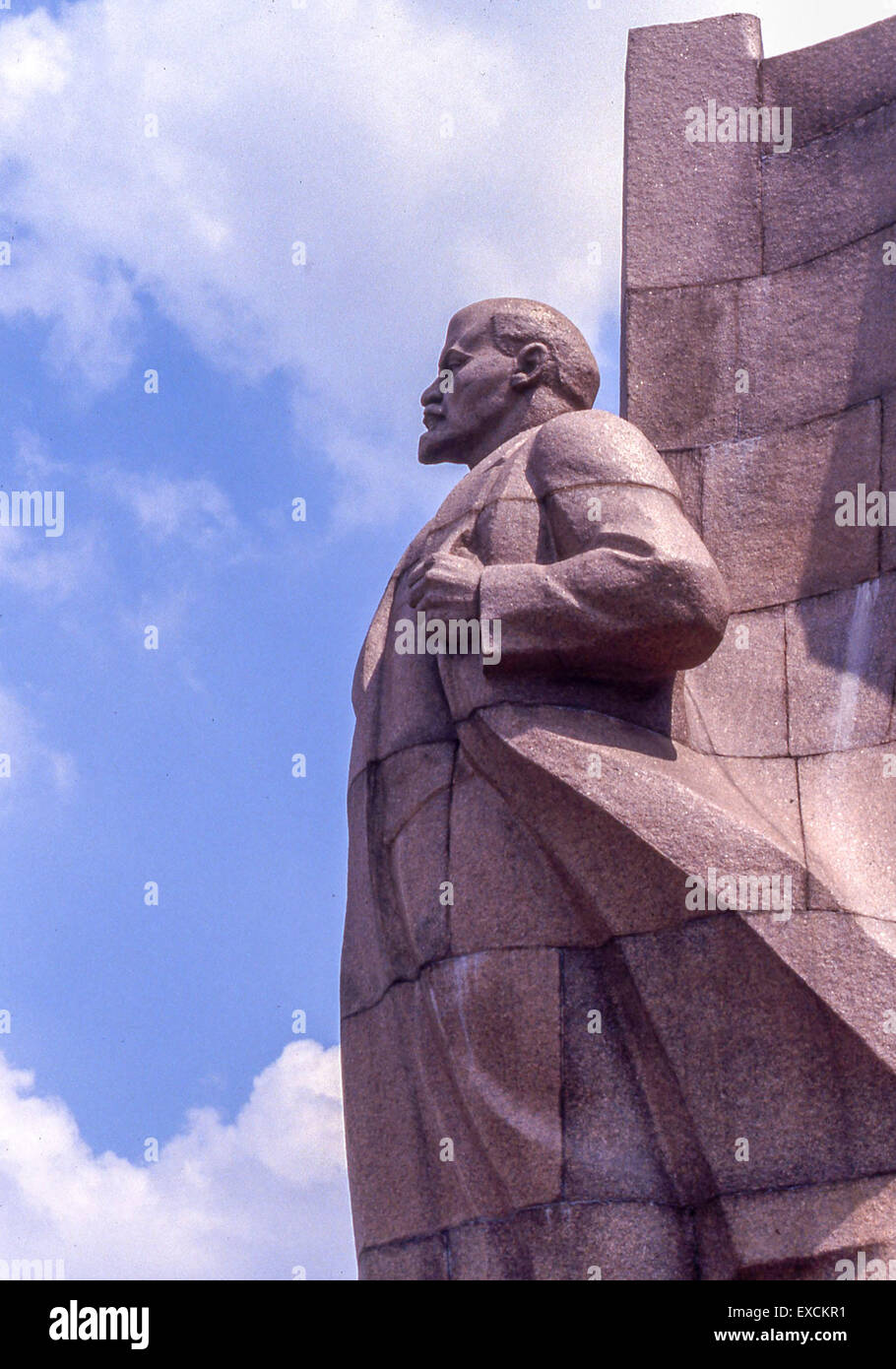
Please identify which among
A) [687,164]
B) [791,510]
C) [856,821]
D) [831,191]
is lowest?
[856,821]

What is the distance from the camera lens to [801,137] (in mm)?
11609

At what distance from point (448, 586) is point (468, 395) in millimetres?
1616

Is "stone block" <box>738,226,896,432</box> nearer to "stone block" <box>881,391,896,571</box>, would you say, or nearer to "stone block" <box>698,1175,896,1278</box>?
"stone block" <box>881,391,896,571</box>

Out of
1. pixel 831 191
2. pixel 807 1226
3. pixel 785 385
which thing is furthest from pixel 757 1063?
pixel 831 191

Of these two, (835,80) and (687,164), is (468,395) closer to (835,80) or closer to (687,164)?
(687,164)

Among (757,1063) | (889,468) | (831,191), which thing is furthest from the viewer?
(831,191)

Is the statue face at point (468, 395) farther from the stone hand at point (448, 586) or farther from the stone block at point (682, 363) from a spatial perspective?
the stone hand at point (448, 586)

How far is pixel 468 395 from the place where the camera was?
10.8m

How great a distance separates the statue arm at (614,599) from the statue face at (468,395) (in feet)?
4.20

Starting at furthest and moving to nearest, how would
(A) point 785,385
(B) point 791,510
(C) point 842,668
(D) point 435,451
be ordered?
(A) point 785,385 → (D) point 435,451 → (B) point 791,510 → (C) point 842,668

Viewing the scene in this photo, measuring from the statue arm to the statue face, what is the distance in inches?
50.4

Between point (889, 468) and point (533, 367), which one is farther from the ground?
point (533, 367)

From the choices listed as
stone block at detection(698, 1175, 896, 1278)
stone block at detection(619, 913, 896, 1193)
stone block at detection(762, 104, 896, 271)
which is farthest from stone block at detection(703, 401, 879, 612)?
stone block at detection(698, 1175, 896, 1278)
